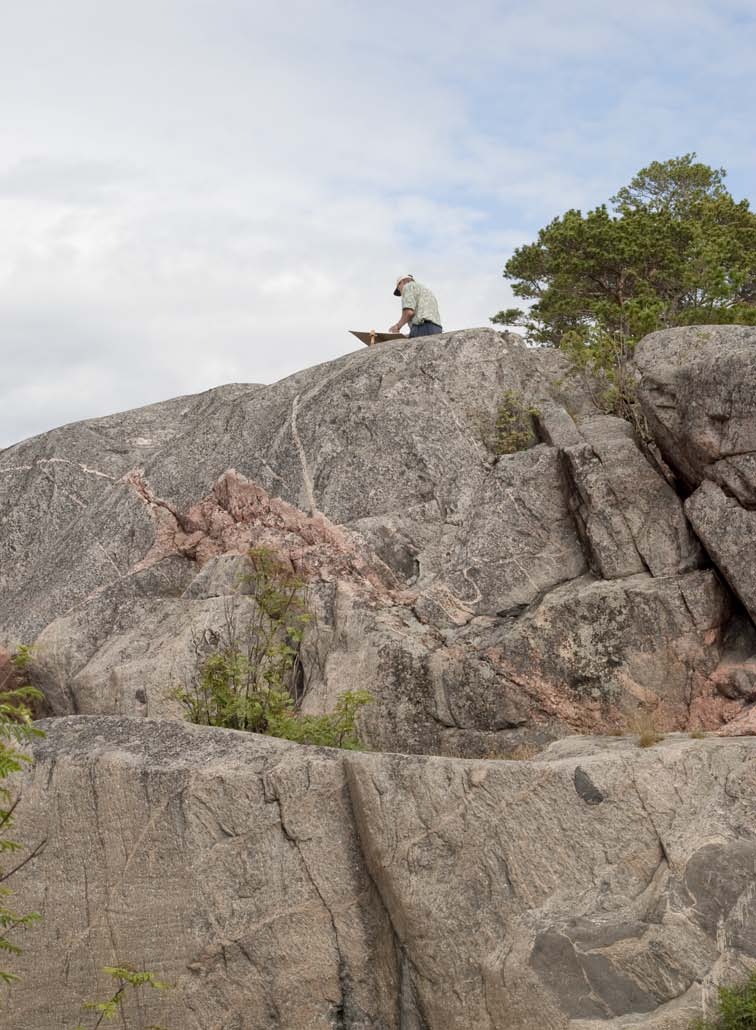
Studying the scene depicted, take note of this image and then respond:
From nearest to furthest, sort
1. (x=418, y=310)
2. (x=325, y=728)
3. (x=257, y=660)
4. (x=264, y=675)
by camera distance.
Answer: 1. (x=325, y=728)
2. (x=264, y=675)
3. (x=257, y=660)
4. (x=418, y=310)

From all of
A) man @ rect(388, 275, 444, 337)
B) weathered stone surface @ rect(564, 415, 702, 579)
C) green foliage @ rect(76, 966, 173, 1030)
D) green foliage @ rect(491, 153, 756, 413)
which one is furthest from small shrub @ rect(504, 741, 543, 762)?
green foliage @ rect(491, 153, 756, 413)

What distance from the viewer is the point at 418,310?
20672mm

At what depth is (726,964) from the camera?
377 inches

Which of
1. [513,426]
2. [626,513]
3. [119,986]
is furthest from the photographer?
[513,426]

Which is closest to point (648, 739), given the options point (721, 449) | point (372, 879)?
point (372, 879)

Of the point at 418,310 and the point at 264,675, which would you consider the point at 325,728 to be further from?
the point at 418,310

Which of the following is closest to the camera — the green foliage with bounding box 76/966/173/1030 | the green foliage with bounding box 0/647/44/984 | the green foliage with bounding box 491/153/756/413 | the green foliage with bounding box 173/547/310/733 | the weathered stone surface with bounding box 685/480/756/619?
the green foliage with bounding box 0/647/44/984

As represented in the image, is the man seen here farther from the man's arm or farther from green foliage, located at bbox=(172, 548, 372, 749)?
green foliage, located at bbox=(172, 548, 372, 749)

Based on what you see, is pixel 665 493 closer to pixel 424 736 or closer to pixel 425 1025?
pixel 424 736

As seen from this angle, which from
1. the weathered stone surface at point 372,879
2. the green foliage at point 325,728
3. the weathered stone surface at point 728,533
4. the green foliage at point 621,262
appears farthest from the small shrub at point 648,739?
the green foliage at point 621,262

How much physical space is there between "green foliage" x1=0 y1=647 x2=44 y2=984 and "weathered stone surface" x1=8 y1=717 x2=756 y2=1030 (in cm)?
20

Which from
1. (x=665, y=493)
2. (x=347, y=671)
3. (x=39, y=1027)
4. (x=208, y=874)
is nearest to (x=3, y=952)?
(x=39, y=1027)

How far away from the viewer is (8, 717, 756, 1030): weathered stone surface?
9961mm

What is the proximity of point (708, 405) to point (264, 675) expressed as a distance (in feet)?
20.9
